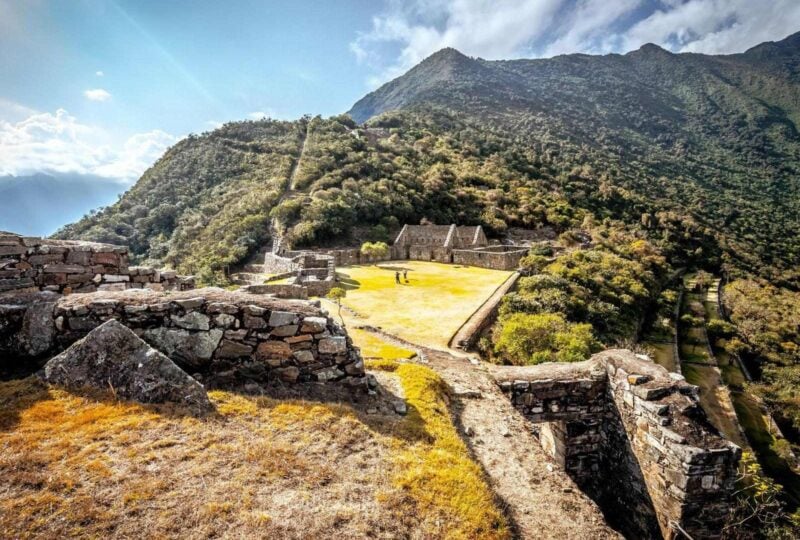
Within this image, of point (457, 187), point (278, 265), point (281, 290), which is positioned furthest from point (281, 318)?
point (457, 187)

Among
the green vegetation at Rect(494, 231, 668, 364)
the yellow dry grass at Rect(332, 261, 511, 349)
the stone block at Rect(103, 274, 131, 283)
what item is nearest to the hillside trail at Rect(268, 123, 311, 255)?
the yellow dry grass at Rect(332, 261, 511, 349)

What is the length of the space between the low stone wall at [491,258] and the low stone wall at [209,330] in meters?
25.9

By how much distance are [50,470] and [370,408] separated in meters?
3.34

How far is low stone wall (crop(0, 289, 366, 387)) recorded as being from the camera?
16.0ft

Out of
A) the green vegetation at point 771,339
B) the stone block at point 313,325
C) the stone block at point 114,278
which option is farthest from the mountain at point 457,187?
the stone block at point 313,325

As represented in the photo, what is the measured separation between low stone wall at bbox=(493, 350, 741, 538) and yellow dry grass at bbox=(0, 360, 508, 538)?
351 centimetres

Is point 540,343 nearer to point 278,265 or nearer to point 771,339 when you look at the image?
point 278,265

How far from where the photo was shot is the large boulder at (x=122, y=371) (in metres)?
4.24

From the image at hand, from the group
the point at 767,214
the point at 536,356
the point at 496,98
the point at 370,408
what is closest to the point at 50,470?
the point at 370,408

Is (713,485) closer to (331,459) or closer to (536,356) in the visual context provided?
(331,459)

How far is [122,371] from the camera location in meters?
4.30

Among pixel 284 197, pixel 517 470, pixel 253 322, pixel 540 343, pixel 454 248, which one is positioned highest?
pixel 284 197

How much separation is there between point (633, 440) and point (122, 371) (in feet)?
26.1

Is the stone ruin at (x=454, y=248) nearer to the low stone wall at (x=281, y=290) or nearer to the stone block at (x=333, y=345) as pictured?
the low stone wall at (x=281, y=290)
